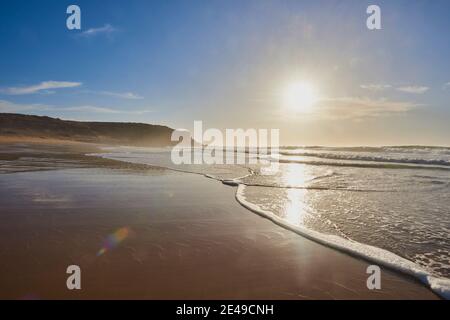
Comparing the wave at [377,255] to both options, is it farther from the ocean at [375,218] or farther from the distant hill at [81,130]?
the distant hill at [81,130]

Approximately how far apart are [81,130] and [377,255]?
90526mm

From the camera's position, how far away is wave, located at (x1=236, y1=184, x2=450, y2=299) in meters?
3.64

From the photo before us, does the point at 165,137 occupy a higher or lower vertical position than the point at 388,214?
higher

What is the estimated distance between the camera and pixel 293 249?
477cm

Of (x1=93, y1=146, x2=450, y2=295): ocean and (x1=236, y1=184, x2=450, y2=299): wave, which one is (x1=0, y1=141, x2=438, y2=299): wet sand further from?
(x1=93, y1=146, x2=450, y2=295): ocean

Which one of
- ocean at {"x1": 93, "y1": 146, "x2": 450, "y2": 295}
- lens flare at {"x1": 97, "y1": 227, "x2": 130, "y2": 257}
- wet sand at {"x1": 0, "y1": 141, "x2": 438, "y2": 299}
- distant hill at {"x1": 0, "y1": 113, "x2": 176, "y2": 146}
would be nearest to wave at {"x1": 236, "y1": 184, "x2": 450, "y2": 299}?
ocean at {"x1": 93, "y1": 146, "x2": 450, "y2": 295}

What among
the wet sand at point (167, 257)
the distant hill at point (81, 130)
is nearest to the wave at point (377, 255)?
the wet sand at point (167, 257)

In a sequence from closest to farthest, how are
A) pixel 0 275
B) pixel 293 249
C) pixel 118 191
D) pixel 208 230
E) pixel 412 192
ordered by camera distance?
pixel 0 275
pixel 293 249
pixel 208 230
pixel 118 191
pixel 412 192

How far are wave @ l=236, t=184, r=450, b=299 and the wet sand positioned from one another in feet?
0.43

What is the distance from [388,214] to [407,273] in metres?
3.31

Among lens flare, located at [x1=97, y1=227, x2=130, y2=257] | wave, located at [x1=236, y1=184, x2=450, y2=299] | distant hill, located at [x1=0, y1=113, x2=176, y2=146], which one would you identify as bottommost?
wave, located at [x1=236, y1=184, x2=450, y2=299]

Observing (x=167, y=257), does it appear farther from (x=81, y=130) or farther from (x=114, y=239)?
(x=81, y=130)


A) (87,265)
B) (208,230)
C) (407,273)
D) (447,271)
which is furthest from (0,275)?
(447,271)
